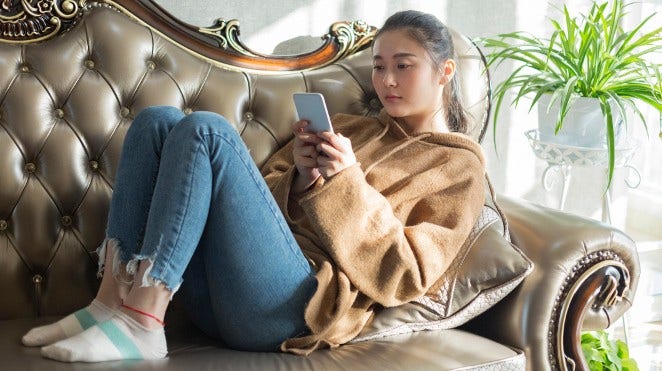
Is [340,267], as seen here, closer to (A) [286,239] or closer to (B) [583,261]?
(A) [286,239]

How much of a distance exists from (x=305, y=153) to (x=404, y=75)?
0.34 m

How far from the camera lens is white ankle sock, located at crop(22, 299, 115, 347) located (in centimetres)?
162

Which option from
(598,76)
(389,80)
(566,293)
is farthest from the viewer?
(598,76)

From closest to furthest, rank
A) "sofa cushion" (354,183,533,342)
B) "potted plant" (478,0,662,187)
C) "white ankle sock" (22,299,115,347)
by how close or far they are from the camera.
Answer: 1. "white ankle sock" (22,299,115,347)
2. "sofa cushion" (354,183,533,342)
3. "potted plant" (478,0,662,187)

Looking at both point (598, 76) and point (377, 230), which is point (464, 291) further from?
point (598, 76)

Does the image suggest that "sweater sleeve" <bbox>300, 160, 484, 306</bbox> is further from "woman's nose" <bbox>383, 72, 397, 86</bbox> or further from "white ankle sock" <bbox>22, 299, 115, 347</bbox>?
"white ankle sock" <bbox>22, 299, 115, 347</bbox>

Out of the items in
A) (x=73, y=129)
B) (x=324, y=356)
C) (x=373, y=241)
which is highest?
(x=73, y=129)

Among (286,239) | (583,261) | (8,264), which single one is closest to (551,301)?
(583,261)

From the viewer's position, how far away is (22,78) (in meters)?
1.93

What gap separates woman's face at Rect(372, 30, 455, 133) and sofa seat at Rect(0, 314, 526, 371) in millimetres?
505

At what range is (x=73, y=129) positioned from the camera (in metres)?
1.96

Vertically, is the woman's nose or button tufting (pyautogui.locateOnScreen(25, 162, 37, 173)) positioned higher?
the woman's nose

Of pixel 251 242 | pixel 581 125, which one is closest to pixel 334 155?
pixel 251 242

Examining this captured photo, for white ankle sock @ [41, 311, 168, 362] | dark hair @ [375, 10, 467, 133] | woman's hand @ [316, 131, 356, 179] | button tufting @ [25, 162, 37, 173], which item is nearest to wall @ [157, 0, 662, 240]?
dark hair @ [375, 10, 467, 133]
